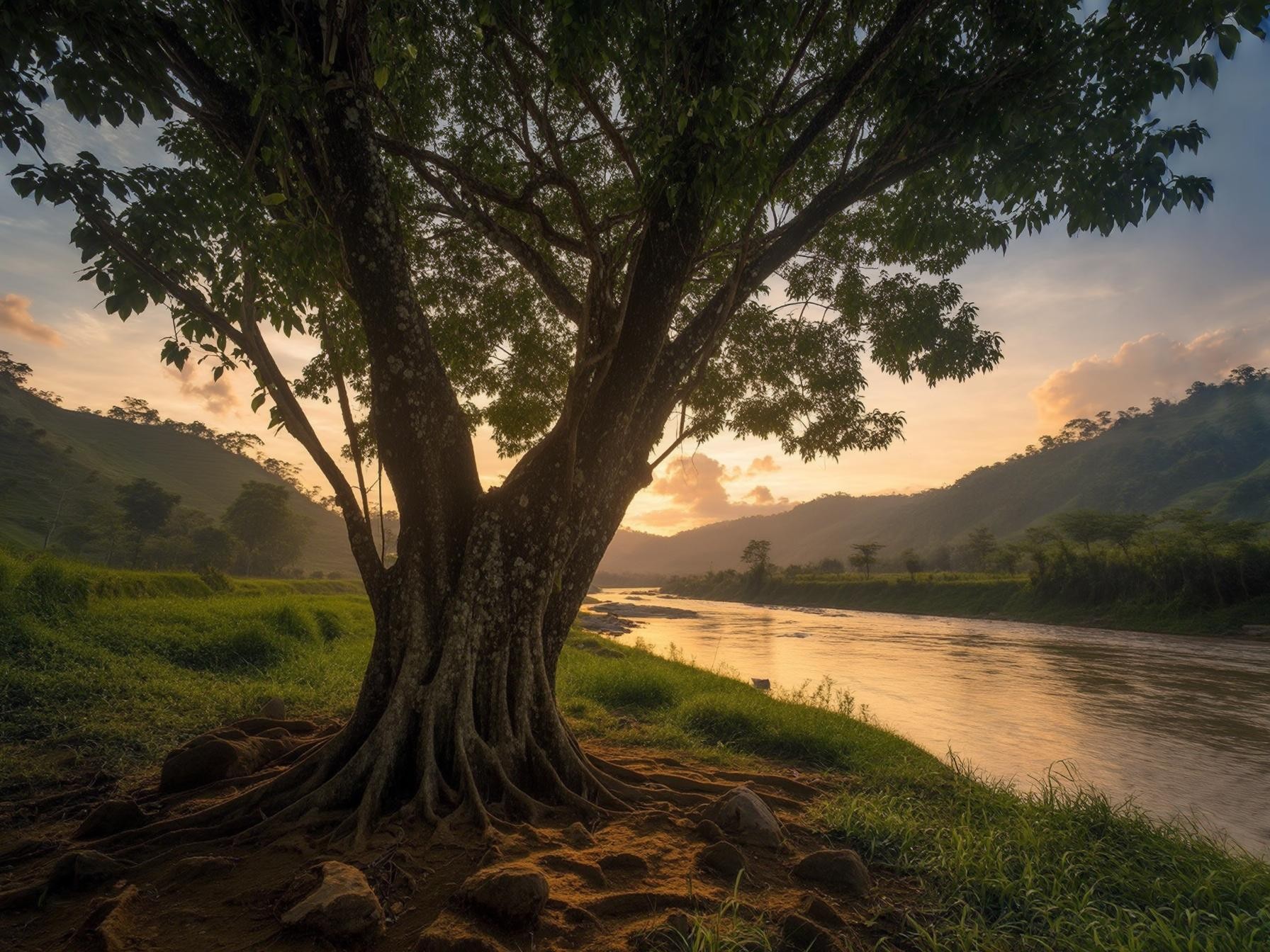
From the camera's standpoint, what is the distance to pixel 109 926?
2.46 metres

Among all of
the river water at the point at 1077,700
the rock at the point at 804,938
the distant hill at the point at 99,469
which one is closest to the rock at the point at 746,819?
the rock at the point at 804,938

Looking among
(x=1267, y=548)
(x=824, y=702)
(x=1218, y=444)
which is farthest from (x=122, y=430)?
(x=1218, y=444)

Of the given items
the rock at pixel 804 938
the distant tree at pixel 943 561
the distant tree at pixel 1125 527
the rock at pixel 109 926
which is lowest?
the rock at pixel 804 938

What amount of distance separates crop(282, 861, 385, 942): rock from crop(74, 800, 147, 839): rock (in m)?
2.08

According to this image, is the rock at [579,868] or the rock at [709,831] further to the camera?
the rock at [709,831]

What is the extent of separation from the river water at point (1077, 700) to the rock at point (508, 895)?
299 inches

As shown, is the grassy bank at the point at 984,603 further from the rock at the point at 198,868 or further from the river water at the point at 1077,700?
the rock at the point at 198,868

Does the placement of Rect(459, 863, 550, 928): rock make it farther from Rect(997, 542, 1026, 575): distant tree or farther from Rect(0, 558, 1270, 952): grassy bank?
Rect(997, 542, 1026, 575): distant tree

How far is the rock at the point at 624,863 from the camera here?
3.25 m

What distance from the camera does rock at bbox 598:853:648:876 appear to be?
3.25 metres

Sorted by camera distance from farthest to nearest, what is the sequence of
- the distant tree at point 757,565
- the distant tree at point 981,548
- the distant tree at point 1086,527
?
the distant tree at point 757,565 < the distant tree at point 981,548 < the distant tree at point 1086,527

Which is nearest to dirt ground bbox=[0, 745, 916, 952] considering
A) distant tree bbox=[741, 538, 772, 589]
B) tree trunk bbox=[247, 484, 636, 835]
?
tree trunk bbox=[247, 484, 636, 835]

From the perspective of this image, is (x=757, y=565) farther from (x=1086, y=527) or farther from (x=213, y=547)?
(x=213, y=547)

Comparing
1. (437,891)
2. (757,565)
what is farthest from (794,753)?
(757,565)
